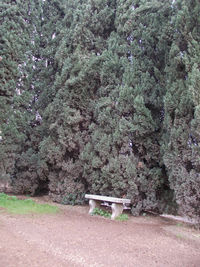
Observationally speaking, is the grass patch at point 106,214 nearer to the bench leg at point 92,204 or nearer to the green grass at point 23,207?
the bench leg at point 92,204

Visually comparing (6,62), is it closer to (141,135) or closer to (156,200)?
(141,135)

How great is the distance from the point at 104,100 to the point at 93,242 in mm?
4150

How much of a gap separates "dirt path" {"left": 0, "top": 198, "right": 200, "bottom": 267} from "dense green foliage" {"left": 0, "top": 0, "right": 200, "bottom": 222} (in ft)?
2.78

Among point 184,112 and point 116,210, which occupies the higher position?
point 184,112

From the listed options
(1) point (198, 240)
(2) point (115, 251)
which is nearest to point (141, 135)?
(1) point (198, 240)

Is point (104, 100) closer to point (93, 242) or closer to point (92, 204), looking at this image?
point (92, 204)

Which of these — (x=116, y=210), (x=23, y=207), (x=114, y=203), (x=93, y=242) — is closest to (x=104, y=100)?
(x=114, y=203)

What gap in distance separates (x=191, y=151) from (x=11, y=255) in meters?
3.95

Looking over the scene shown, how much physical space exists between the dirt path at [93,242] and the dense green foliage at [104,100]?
2.78 ft

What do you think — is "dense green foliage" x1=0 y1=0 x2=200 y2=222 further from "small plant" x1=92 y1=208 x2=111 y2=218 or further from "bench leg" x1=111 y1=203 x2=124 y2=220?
"small plant" x1=92 y1=208 x2=111 y2=218

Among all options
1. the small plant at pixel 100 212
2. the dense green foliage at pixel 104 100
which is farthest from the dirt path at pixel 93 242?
the dense green foliage at pixel 104 100

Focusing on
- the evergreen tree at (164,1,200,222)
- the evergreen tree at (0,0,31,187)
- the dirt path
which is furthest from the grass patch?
the evergreen tree at (0,0,31,187)

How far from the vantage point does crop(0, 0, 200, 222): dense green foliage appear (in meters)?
5.85

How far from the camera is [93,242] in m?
4.34
